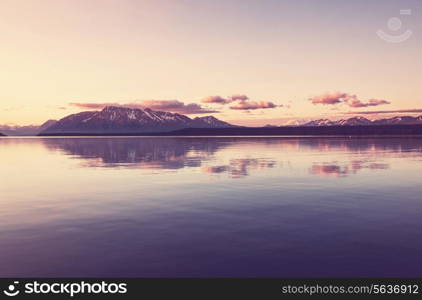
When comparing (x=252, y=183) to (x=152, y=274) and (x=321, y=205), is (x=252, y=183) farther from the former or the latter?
(x=152, y=274)

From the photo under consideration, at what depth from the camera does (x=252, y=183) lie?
25.8 meters

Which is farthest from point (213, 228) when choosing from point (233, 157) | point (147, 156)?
point (147, 156)

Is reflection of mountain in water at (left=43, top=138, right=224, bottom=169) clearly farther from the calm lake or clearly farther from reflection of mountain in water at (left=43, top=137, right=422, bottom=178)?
the calm lake

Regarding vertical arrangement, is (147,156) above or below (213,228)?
above

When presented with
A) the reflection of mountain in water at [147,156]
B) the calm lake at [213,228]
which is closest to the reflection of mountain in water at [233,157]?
the reflection of mountain in water at [147,156]

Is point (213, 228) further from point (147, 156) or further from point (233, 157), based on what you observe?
point (147, 156)

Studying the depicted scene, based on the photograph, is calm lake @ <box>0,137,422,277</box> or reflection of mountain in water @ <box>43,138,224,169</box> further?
→ reflection of mountain in water @ <box>43,138,224,169</box>

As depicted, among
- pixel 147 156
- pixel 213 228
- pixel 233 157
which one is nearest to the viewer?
pixel 213 228

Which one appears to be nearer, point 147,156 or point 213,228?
point 213,228

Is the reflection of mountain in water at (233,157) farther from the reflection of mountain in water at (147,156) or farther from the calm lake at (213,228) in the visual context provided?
the calm lake at (213,228)

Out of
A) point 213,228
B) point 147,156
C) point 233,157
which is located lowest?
point 213,228

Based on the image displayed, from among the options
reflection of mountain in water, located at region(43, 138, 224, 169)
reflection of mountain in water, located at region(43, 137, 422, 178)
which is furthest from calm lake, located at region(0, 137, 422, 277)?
reflection of mountain in water, located at region(43, 138, 224, 169)

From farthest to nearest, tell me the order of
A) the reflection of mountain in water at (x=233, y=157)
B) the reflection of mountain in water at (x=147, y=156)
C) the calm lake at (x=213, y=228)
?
the reflection of mountain in water at (x=147, y=156) < the reflection of mountain in water at (x=233, y=157) < the calm lake at (x=213, y=228)

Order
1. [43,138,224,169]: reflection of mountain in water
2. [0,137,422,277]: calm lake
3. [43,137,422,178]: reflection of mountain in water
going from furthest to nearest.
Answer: [43,138,224,169]: reflection of mountain in water < [43,137,422,178]: reflection of mountain in water < [0,137,422,277]: calm lake
